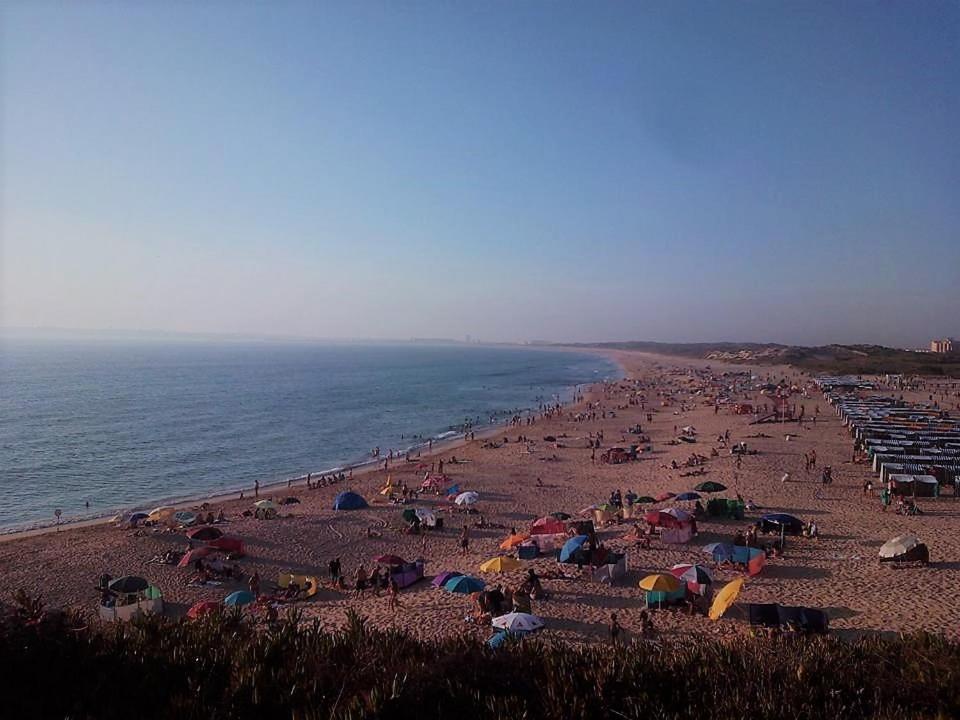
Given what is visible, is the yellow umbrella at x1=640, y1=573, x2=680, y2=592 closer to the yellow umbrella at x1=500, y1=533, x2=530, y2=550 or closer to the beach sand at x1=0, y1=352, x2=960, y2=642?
the beach sand at x1=0, y1=352, x2=960, y2=642

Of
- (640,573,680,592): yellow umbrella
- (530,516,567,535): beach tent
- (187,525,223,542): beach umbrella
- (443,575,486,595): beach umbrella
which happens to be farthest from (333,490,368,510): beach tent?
(640,573,680,592): yellow umbrella

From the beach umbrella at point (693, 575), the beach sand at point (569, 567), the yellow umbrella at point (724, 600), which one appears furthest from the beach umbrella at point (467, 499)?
the yellow umbrella at point (724, 600)

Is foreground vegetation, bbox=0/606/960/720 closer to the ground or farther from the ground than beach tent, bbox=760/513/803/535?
farther from the ground

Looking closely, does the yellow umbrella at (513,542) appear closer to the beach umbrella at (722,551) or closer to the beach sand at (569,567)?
the beach sand at (569,567)

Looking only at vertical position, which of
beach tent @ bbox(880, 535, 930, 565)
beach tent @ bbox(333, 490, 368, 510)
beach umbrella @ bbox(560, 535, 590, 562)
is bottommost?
beach tent @ bbox(333, 490, 368, 510)

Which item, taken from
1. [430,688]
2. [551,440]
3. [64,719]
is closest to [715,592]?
[430,688]

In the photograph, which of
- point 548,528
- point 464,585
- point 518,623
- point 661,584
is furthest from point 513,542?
point 518,623
